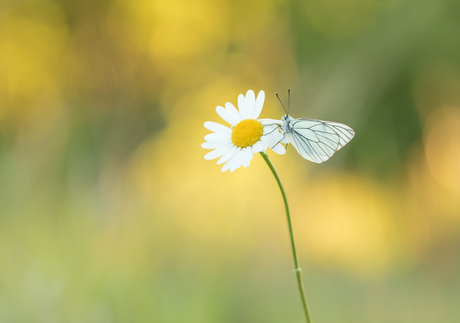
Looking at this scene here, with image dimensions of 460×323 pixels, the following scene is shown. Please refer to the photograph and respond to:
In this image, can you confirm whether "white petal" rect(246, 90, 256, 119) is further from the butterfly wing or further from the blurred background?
the blurred background

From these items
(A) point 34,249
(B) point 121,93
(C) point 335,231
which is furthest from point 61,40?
(C) point 335,231

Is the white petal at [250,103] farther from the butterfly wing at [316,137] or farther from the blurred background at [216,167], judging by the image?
the blurred background at [216,167]

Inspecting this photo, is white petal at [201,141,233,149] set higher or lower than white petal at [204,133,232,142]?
lower

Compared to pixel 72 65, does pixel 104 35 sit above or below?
above

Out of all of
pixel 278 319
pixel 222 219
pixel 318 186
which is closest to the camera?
pixel 278 319

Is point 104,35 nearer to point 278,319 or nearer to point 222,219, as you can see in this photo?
point 222,219

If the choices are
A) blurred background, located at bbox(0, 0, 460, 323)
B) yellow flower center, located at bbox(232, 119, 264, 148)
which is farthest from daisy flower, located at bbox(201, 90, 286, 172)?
blurred background, located at bbox(0, 0, 460, 323)

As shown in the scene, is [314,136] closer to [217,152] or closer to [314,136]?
[314,136]
